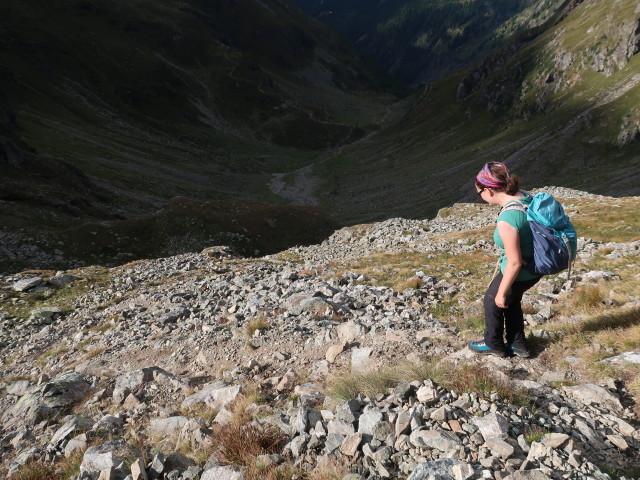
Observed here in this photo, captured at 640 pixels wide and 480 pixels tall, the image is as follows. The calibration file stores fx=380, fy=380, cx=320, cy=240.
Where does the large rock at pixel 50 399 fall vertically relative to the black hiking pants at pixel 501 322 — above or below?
above

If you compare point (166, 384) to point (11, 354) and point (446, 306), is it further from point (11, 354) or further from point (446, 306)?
point (11, 354)

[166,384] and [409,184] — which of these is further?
[409,184]

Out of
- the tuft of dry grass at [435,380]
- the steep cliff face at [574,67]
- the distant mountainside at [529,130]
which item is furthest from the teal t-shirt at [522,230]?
the steep cliff face at [574,67]

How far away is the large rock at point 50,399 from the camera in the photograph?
29.4 feet

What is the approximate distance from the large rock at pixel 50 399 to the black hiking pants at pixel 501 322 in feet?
32.4

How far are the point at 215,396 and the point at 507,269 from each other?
6.22 metres

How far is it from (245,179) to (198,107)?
89.7m

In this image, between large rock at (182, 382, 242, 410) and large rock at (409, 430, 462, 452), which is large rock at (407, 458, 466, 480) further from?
large rock at (182, 382, 242, 410)

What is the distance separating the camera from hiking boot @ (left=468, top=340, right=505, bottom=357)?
7.42m

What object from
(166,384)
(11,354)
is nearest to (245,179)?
(11,354)

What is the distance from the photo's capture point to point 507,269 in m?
6.26

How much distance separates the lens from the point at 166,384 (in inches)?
365

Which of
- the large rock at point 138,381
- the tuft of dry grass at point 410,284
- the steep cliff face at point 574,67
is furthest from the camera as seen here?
the steep cliff face at point 574,67

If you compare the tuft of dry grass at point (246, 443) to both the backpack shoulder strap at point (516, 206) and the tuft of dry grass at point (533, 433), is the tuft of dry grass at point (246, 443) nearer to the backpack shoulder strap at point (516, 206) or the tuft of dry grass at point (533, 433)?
the tuft of dry grass at point (533, 433)
